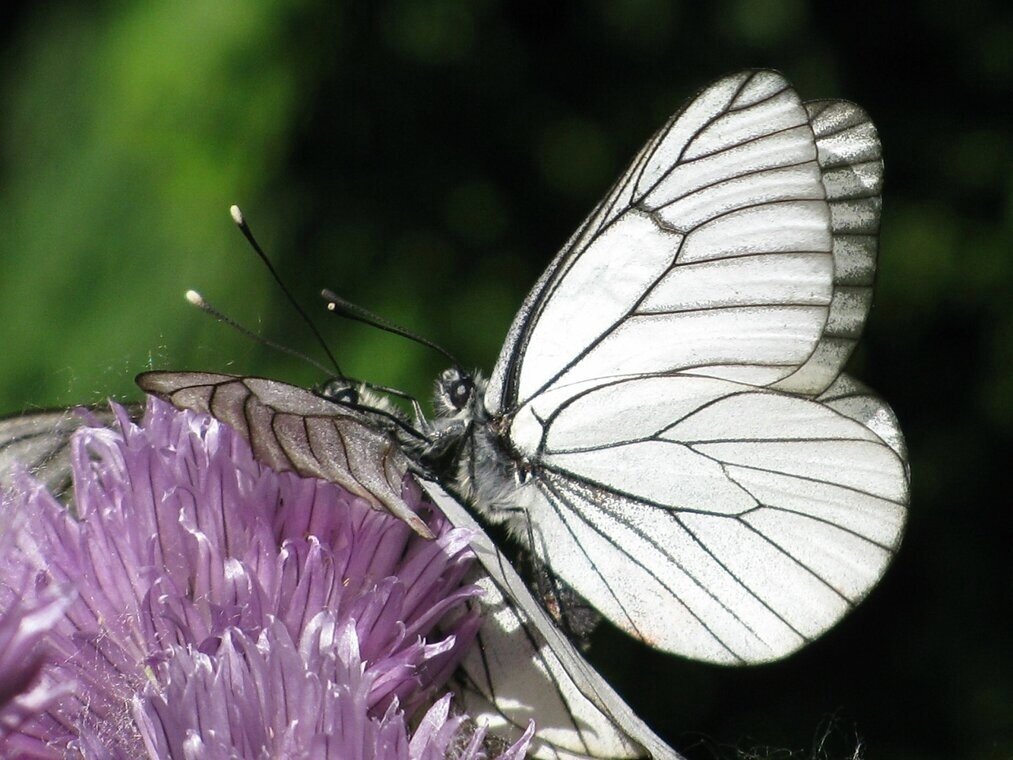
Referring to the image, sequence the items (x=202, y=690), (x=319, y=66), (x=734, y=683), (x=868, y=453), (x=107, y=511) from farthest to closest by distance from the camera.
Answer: (x=734, y=683)
(x=319, y=66)
(x=868, y=453)
(x=107, y=511)
(x=202, y=690)

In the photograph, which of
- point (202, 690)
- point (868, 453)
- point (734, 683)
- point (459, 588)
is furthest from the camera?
point (734, 683)

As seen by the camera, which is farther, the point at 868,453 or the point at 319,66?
the point at 319,66

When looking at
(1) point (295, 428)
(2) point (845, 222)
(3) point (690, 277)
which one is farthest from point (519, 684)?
(2) point (845, 222)

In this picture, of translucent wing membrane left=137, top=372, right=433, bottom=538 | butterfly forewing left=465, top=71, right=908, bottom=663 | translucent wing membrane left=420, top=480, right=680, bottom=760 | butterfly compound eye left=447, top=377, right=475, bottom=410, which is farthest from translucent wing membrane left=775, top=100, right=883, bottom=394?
translucent wing membrane left=137, top=372, right=433, bottom=538

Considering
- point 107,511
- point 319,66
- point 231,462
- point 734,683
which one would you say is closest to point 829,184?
point 231,462

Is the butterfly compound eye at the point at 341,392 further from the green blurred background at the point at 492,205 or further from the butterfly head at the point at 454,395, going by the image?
the green blurred background at the point at 492,205

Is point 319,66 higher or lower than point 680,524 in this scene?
higher

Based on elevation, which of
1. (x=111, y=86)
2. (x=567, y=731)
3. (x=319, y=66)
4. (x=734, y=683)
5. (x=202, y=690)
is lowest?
(x=734, y=683)

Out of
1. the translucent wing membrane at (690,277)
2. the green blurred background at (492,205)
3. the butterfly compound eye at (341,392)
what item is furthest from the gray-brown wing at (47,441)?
the green blurred background at (492,205)

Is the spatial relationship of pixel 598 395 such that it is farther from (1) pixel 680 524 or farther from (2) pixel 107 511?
(2) pixel 107 511
